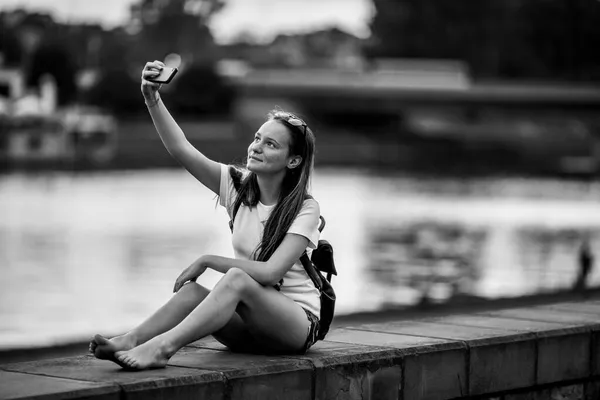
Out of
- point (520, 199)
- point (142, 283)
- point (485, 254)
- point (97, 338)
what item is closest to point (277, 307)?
point (97, 338)

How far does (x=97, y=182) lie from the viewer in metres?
56.9

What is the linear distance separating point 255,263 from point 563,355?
1.74m

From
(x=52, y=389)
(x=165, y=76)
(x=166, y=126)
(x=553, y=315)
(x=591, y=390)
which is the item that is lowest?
(x=591, y=390)

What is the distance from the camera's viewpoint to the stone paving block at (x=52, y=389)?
4.19 meters

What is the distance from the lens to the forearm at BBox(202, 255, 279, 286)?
5.14 metres

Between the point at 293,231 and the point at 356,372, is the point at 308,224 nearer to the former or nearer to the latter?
the point at 293,231

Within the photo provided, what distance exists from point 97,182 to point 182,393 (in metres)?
Result: 53.0

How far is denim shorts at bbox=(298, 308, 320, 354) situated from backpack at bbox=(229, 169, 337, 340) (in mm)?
57

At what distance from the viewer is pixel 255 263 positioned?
5.16 metres

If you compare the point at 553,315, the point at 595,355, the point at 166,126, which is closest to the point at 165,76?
the point at 166,126

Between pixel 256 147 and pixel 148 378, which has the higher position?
pixel 256 147

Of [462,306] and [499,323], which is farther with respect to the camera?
[462,306]

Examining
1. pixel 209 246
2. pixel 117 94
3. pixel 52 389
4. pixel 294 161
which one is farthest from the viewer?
pixel 117 94

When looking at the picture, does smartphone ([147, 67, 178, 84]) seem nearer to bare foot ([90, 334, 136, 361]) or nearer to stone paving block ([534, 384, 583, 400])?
bare foot ([90, 334, 136, 361])
